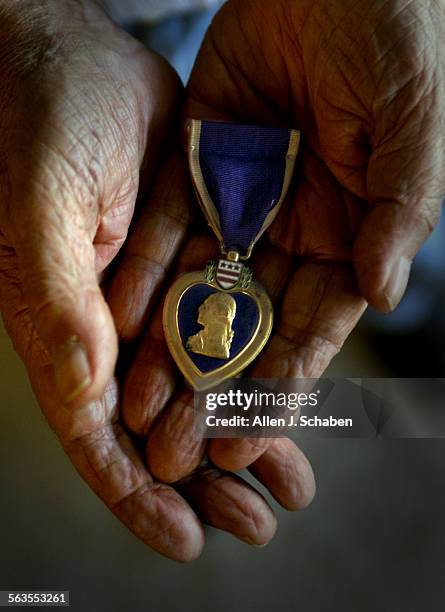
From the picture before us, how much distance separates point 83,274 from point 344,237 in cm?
64

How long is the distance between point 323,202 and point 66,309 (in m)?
0.74

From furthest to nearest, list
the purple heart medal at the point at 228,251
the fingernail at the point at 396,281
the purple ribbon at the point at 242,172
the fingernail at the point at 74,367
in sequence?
the purple ribbon at the point at 242,172 → the purple heart medal at the point at 228,251 → the fingernail at the point at 396,281 → the fingernail at the point at 74,367

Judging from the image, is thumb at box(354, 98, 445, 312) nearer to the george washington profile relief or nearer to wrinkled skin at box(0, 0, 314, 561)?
the george washington profile relief

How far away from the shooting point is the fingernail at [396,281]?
1.33 m

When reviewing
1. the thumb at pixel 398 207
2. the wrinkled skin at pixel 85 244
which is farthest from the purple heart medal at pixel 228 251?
the thumb at pixel 398 207

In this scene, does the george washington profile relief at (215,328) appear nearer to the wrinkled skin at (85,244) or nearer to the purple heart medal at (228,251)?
the purple heart medal at (228,251)

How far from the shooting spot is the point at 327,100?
155 cm

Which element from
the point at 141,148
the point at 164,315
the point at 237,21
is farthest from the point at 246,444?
the point at 237,21

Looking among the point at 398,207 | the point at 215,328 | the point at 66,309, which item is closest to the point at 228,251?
the point at 215,328

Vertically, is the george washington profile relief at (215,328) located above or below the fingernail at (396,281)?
below

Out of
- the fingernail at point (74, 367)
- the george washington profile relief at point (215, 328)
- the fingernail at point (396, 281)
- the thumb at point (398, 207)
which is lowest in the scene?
the fingernail at point (74, 367)

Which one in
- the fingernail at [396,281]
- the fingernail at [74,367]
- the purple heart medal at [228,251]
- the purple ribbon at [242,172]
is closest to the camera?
the fingernail at [74,367]

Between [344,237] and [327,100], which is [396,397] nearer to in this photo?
[344,237]

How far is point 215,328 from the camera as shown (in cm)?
154
